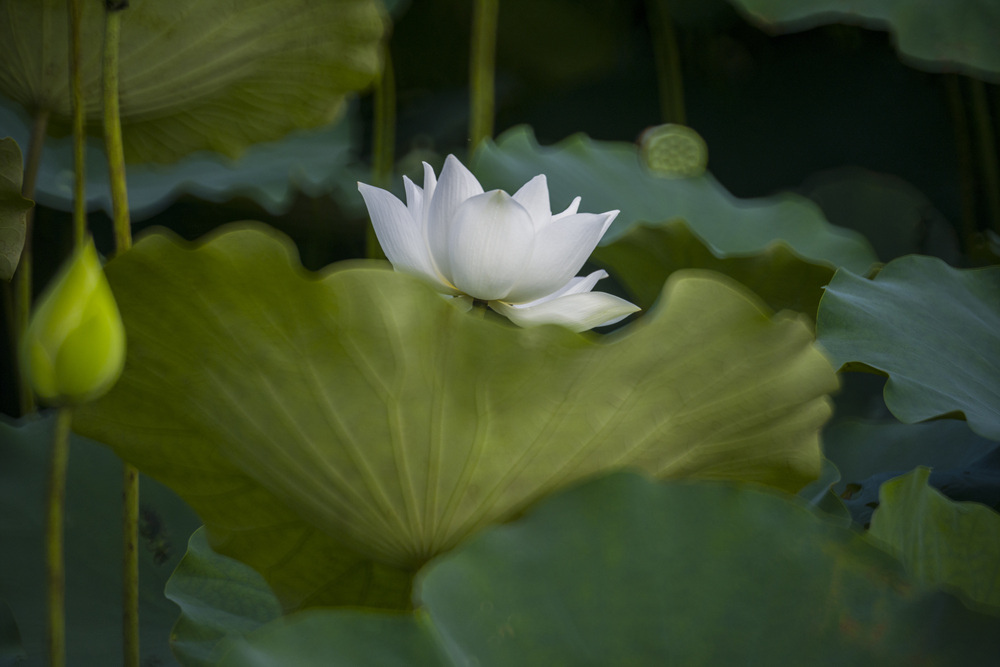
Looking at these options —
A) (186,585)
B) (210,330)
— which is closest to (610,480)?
(210,330)

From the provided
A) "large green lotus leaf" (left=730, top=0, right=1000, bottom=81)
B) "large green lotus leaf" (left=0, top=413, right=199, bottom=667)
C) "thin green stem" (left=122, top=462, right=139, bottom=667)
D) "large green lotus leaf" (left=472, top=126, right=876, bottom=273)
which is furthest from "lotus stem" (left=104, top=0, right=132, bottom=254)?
"large green lotus leaf" (left=730, top=0, right=1000, bottom=81)

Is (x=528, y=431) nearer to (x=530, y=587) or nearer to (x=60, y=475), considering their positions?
(x=530, y=587)

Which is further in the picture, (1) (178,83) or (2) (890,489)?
(1) (178,83)

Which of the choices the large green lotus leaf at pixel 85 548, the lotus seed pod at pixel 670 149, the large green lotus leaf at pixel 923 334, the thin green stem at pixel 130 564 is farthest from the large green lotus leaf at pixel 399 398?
the lotus seed pod at pixel 670 149

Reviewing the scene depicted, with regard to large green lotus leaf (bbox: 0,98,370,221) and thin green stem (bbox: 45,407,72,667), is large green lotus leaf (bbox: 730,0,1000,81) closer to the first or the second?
large green lotus leaf (bbox: 0,98,370,221)

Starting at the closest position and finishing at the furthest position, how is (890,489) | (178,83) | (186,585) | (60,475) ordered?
(60,475) < (890,489) < (186,585) < (178,83)

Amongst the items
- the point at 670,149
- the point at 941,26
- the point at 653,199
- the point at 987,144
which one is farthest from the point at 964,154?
the point at 653,199

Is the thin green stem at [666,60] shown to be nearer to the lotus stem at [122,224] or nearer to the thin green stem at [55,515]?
the lotus stem at [122,224]
